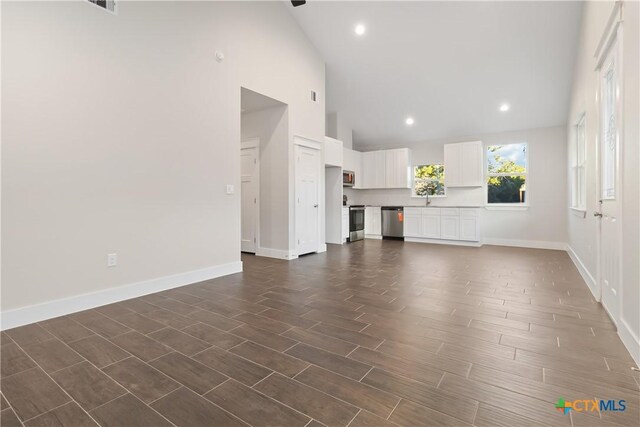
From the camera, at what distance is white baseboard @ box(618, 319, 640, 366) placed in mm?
1925

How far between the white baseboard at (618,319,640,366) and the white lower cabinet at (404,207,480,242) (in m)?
5.15

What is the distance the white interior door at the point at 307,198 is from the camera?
5727 mm

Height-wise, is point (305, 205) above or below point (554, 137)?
below

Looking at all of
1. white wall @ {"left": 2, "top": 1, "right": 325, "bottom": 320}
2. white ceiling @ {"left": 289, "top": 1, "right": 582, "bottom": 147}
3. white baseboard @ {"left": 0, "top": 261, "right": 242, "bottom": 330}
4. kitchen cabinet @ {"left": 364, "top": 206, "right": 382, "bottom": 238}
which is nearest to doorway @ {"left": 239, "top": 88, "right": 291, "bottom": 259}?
white wall @ {"left": 2, "top": 1, "right": 325, "bottom": 320}

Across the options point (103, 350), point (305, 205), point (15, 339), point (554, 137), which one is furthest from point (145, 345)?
point (554, 137)

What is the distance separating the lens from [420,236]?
26.0ft

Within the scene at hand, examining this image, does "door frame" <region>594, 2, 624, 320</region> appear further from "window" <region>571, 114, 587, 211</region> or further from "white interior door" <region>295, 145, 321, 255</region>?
"white interior door" <region>295, 145, 321, 255</region>

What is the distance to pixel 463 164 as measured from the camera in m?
7.66

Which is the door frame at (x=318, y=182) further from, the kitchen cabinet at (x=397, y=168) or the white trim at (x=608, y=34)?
the white trim at (x=608, y=34)

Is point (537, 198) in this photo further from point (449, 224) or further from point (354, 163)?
point (354, 163)

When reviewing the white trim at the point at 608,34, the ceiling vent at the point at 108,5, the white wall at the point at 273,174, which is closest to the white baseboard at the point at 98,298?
the white wall at the point at 273,174

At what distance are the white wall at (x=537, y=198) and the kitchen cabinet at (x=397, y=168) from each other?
1.24 meters

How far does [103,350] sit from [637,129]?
11.7 feet

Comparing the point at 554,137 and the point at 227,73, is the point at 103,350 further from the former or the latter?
the point at 554,137
